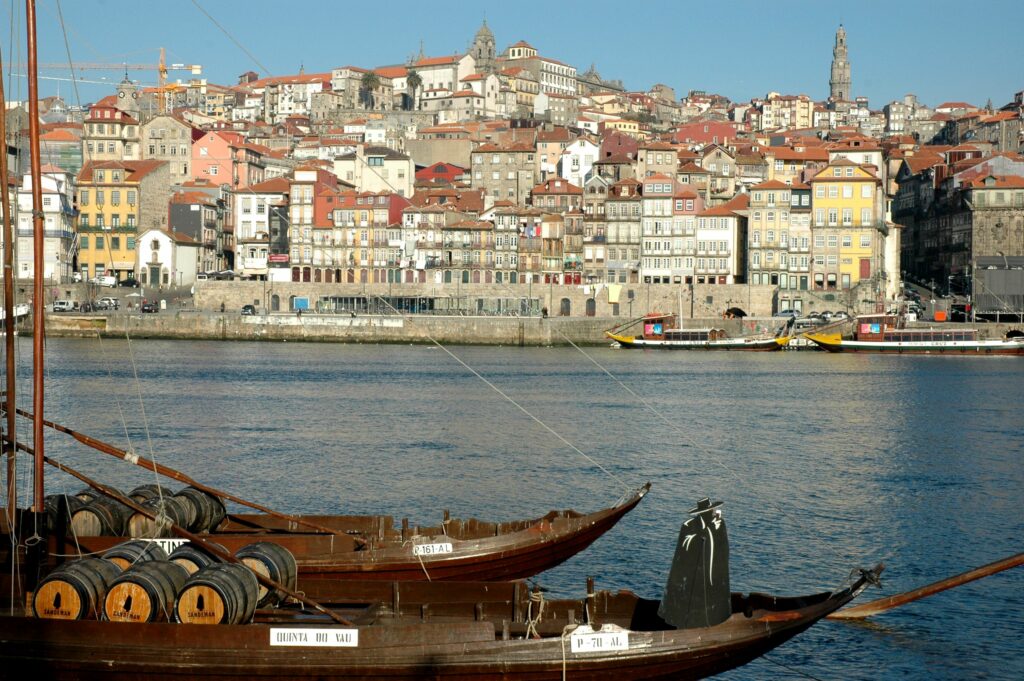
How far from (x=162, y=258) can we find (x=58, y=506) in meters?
83.7

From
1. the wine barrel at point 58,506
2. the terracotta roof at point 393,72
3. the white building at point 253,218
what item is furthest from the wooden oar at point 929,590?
the terracotta roof at point 393,72

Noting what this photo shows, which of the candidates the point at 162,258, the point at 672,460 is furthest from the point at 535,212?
the point at 672,460

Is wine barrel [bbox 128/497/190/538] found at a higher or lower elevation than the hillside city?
lower

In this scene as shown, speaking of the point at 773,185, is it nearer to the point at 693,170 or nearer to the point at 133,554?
the point at 693,170

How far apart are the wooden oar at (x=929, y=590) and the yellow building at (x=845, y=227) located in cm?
7509

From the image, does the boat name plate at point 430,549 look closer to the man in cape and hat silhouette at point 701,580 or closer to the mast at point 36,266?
the man in cape and hat silhouette at point 701,580

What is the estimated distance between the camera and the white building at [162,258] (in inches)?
3757

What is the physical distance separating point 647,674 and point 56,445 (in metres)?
22.8

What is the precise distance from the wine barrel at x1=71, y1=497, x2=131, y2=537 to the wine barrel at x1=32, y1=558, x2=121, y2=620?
346 centimetres

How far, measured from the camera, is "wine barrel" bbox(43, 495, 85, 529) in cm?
1495

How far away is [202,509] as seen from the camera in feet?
53.2

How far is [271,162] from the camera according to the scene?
121750 millimetres

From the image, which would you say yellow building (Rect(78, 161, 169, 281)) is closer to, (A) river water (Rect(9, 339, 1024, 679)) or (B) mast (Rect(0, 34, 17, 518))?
(A) river water (Rect(9, 339, 1024, 679))

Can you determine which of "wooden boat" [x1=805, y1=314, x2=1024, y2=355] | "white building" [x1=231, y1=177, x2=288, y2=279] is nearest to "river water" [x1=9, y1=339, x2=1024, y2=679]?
"wooden boat" [x1=805, y1=314, x2=1024, y2=355]
